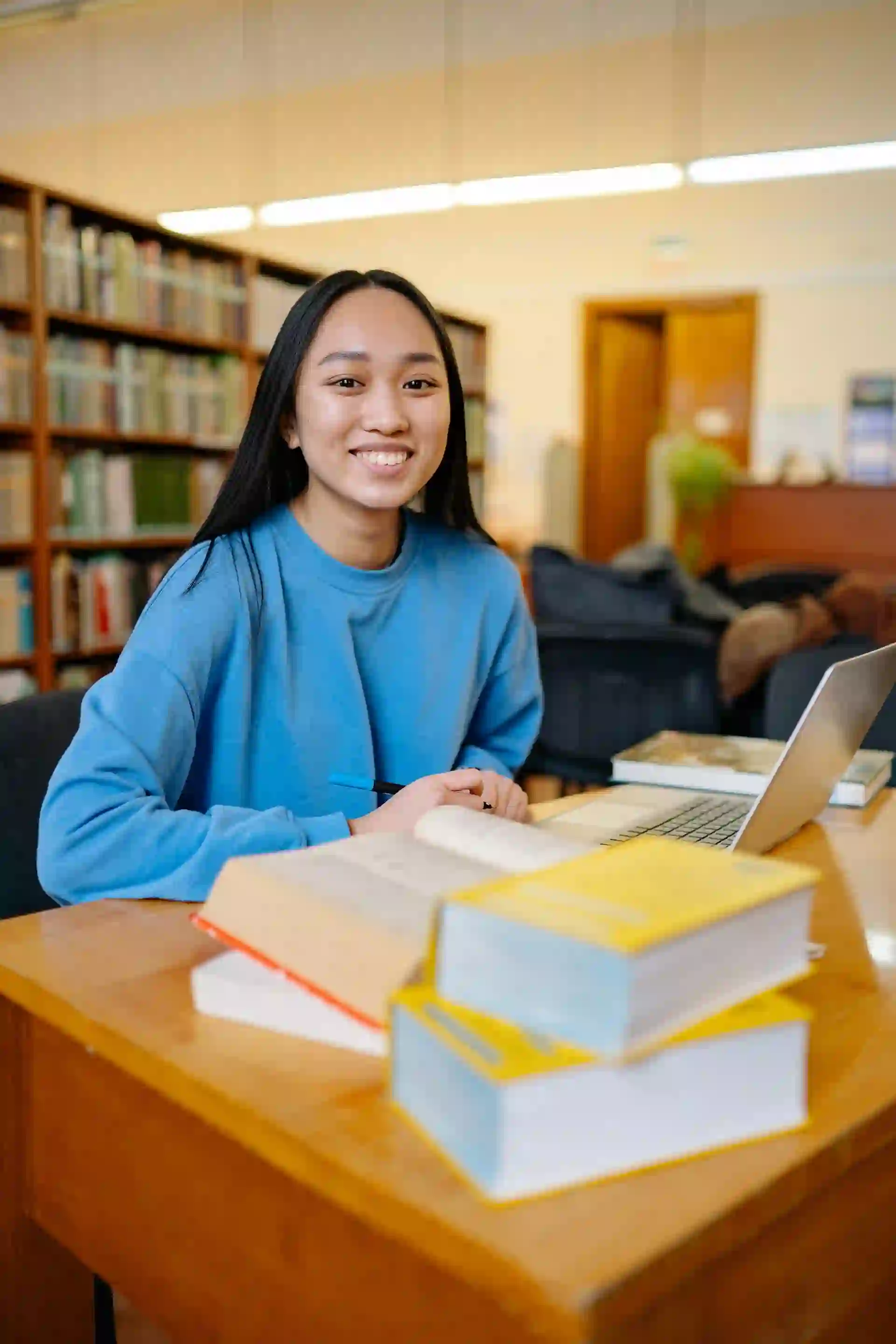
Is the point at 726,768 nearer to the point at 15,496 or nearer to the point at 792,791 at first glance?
the point at 792,791

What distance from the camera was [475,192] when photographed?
548cm

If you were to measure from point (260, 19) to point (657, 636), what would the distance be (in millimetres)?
5476

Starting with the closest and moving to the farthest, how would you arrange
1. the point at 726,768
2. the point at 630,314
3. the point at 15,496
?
the point at 726,768 → the point at 15,496 → the point at 630,314

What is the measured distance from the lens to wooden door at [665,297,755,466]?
29.1 ft

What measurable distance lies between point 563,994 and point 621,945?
0.04 meters

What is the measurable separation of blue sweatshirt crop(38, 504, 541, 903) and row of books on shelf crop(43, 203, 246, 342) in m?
2.68

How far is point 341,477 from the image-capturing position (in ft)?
4.18

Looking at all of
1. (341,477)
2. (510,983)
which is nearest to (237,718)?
(341,477)

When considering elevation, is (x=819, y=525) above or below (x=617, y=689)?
above

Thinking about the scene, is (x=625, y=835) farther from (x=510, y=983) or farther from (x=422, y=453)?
(x=510, y=983)

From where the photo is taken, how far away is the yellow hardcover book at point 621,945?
1.82ft

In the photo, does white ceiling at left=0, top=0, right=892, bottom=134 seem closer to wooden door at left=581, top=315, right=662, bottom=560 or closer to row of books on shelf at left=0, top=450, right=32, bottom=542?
wooden door at left=581, top=315, right=662, bottom=560

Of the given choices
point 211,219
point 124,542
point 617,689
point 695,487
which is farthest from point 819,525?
point 617,689

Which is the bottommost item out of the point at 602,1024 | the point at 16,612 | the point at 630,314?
the point at 16,612
